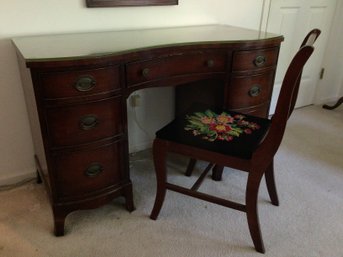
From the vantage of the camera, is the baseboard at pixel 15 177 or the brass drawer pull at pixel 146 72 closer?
the brass drawer pull at pixel 146 72

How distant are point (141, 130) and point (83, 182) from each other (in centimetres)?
78

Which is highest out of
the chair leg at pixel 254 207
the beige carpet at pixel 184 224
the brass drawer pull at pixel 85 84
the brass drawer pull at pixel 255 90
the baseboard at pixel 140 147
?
the brass drawer pull at pixel 85 84

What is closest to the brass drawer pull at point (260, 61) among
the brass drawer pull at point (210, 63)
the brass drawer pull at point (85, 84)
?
the brass drawer pull at point (210, 63)

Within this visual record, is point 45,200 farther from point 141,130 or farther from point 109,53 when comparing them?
point 109,53

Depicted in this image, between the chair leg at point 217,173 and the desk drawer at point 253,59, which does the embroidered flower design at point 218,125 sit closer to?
the desk drawer at point 253,59

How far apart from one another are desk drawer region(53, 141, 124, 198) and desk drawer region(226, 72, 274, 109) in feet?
2.21

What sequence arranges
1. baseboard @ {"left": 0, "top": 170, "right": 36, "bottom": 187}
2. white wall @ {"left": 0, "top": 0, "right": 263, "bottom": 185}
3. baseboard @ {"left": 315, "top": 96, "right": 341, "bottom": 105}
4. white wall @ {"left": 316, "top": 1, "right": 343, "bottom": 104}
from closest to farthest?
white wall @ {"left": 0, "top": 0, "right": 263, "bottom": 185}
baseboard @ {"left": 0, "top": 170, "right": 36, "bottom": 187}
white wall @ {"left": 316, "top": 1, "right": 343, "bottom": 104}
baseboard @ {"left": 315, "top": 96, "right": 341, "bottom": 105}

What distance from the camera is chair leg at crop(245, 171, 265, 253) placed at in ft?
4.14

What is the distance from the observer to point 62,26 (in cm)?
157

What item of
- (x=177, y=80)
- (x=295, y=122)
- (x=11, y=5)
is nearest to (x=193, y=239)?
(x=177, y=80)

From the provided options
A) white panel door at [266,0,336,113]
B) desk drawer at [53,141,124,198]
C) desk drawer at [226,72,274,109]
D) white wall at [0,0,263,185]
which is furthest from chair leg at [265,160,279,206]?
white panel door at [266,0,336,113]

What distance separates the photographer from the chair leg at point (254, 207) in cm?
126

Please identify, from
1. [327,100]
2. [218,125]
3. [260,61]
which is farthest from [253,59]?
[327,100]

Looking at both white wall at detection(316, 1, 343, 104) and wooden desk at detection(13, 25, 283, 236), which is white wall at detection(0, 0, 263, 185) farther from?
white wall at detection(316, 1, 343, 104)
